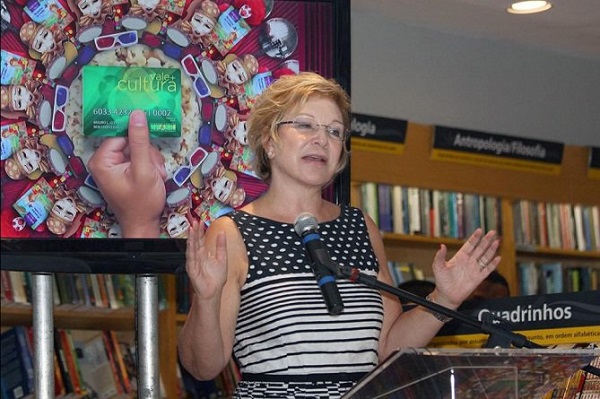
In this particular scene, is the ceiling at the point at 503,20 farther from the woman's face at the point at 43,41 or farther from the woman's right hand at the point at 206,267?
the woman's right hand at the point at 206,267

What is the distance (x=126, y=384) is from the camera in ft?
17.4

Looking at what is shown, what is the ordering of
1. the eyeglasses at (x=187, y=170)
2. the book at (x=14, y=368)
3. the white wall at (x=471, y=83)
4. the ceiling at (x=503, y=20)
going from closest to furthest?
the eyeglasses at (x=187, y=170) < the book at (x=14, y=368) < the ceiling at (x=503, y=20) < the white wall at (x=471, y=83)

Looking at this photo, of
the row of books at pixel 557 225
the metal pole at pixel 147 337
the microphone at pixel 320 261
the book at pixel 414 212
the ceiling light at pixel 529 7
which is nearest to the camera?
the microphone at pixel 320 261

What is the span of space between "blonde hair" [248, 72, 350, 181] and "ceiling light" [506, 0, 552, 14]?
12.4 ft

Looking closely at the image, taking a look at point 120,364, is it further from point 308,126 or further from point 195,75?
point 308,126

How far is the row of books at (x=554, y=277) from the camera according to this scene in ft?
23.0

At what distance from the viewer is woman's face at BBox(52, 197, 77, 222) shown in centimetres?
272

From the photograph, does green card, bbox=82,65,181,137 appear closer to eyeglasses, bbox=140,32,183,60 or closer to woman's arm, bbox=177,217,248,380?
eyeglasses, bbox=140,32,183,60

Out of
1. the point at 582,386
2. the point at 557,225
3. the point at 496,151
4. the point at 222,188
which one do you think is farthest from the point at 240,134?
the point at 557,225

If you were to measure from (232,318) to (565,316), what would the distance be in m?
0.86

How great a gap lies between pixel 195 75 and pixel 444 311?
0.92m

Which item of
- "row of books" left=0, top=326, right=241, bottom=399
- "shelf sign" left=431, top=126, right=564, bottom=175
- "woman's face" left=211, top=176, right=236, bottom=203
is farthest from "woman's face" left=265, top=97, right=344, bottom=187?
"shelf sign" left=431, top=126, right=564, bottom=175

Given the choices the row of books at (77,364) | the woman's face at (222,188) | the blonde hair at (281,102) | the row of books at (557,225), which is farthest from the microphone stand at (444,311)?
the row of books at (557,225)

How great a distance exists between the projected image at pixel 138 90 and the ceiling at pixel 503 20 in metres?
3.47
